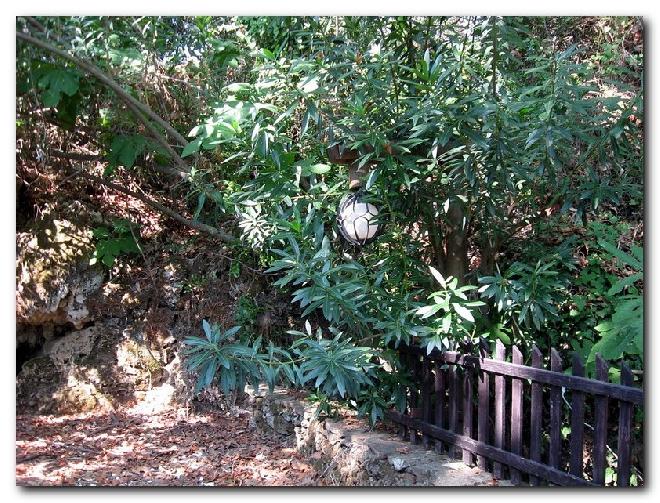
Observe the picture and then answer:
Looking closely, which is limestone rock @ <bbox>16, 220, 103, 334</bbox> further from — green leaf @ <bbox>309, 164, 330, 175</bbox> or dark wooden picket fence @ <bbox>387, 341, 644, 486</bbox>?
dark wooden picket fence @ <bbox>387, 341, 644, 486</bbox>

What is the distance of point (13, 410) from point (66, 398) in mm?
1159

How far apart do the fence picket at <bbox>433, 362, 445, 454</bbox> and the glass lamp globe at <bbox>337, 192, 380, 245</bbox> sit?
68 cm

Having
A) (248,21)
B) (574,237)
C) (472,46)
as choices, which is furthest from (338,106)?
(574,237)

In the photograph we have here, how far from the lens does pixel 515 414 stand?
2.22 m

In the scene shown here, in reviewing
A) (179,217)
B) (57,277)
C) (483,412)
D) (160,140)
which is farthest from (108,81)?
(483,412)

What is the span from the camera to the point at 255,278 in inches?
148

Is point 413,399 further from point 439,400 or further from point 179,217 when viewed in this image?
point 179,217

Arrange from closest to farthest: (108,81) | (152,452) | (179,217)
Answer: (108,81) → (152,452) → (179,217)

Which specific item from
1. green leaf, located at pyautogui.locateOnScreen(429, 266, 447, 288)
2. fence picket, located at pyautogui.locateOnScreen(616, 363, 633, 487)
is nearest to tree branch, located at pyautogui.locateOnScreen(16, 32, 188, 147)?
green leaf, located at pyautogui.locateOnScreen(429, 266, 447, 288)

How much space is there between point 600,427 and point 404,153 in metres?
1.23

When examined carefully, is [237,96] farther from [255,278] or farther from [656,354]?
[656,354]

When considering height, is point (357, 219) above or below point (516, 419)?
above

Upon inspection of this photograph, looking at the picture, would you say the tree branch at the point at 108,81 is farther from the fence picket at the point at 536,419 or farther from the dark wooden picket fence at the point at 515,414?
the fence picket at the point at 536,419

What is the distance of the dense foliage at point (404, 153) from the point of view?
2.27m
